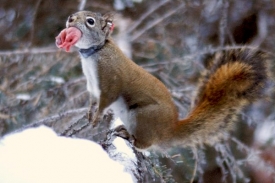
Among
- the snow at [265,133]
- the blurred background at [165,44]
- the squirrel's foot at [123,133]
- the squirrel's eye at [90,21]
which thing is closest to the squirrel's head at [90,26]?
the squirrel's eye at [90,21]

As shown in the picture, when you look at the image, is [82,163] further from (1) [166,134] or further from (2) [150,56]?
(2) [150,56]

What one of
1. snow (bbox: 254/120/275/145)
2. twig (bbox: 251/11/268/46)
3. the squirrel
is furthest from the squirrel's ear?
twig (bbox: 251/11/268/46)

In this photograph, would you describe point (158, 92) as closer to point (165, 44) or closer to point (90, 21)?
point (90, 21)

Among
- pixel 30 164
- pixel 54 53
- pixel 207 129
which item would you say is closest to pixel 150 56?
pixel 54 53

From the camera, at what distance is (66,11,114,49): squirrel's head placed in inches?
40.8

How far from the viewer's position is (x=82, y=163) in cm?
73

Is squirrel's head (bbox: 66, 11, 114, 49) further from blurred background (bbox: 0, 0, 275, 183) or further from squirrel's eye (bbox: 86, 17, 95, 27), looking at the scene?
blurred background (bbox: 0, 0, 275, 183)

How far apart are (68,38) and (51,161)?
350mm

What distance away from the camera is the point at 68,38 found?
3.20 feet

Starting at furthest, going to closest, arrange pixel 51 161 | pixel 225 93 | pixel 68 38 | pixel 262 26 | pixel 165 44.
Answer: pixel 262 26, pixel 165 44, pixel 225 93, pixel 68 38, pixel 51 161

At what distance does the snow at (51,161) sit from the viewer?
25.1 inches

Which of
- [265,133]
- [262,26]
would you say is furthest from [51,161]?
[262,26]

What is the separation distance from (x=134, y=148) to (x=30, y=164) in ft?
1.68

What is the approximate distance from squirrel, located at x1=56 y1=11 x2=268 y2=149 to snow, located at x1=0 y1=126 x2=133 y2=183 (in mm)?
324
